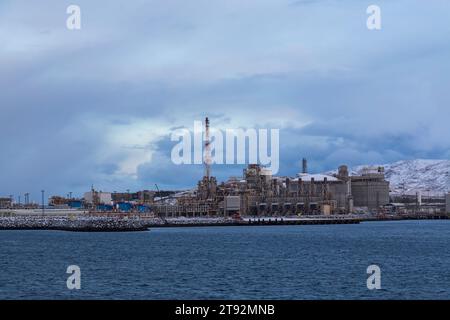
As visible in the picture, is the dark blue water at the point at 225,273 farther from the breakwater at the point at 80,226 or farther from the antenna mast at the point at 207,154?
the antenna mast at the point at 207,154

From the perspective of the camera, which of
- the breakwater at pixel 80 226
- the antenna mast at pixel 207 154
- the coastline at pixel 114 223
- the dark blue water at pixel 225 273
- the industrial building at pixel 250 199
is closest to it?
the dark blue water at pixel 225 273

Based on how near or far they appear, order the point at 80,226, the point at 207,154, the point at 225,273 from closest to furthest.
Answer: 1. the point at 225,273
2. the point at 80,226
3. the point at 207,154

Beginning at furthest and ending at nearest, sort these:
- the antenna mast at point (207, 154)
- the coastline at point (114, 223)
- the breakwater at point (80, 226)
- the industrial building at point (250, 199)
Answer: the industrial building at point (250, 199) → the antenna mast at point (207, 154) → the coastline at point (114, 223) → the breakwater at point (80, 226)

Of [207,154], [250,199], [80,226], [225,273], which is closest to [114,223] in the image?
[80,226]

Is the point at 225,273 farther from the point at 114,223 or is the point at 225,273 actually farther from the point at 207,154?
the point at 207,154

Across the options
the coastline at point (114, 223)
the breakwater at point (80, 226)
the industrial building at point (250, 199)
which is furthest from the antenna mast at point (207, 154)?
the breakwater at point (80, 226)

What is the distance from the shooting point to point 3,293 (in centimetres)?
3772

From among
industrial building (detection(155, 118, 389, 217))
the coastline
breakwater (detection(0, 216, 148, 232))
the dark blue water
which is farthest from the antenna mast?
the dark blue water

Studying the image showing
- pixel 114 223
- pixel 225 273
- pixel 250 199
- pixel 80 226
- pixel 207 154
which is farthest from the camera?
pixel 250 199

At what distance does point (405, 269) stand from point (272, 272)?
902 centimetres
